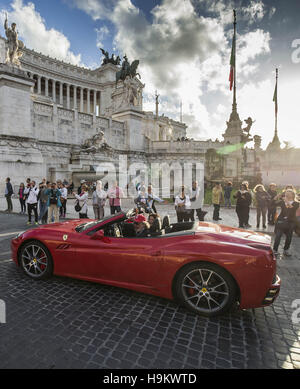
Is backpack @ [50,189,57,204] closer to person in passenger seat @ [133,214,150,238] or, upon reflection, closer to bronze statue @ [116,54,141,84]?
person in passenger seat @ [133,214,150,238]

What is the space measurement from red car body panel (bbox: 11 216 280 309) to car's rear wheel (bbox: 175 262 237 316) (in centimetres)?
10

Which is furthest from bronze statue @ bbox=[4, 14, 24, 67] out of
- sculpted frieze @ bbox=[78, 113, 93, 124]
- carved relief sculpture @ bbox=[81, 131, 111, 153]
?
carved relief sculpture @ bbox=[81, 131, 111, 153]

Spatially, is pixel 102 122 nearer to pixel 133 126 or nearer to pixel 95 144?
pixel 95 144

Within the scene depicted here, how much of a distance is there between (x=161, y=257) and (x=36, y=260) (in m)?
2.58

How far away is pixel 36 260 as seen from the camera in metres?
4.13

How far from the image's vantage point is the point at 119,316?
9.92 ft

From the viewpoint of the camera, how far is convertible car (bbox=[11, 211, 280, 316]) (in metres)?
2.87

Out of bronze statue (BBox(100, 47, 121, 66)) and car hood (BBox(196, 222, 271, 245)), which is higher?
bronze statue (BBox(100, 47, 121, 66))

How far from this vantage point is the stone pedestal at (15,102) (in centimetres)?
1942

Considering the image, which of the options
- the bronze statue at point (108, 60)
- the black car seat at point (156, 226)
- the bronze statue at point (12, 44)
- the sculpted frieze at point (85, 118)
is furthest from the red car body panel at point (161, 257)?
the bronze statue at point (108, 60)

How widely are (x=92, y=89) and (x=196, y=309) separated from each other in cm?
6227

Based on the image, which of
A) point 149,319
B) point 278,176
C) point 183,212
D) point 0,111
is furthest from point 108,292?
point 278,176
